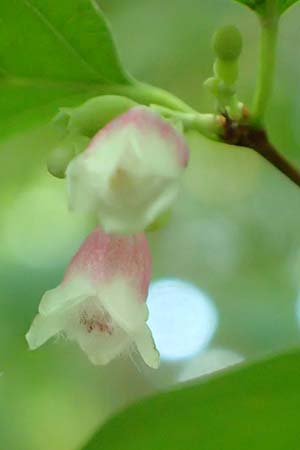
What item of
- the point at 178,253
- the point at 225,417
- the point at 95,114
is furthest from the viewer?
the point at 178,253

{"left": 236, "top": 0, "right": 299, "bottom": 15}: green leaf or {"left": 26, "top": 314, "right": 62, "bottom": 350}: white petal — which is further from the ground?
{"left": 236, "top": 0, "right": 299, "bottom": 15}: green leaf

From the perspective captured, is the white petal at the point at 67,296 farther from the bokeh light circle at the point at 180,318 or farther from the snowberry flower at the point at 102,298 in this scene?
the bokeh light circle at the point at 180,318

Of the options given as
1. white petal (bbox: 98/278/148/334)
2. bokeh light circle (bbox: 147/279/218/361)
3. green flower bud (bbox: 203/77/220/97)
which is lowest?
bokeh light circle (bbox: 147/279/218/361)

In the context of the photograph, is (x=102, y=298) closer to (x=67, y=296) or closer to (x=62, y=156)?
(x=67, y=296)

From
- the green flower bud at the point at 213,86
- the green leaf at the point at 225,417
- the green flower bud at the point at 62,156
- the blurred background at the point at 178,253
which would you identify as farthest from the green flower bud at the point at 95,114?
the blurred background at the point at 178,253

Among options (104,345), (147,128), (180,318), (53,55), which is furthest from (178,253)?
(147,128)

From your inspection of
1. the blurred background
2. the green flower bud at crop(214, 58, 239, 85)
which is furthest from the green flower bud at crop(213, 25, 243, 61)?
the blurred background

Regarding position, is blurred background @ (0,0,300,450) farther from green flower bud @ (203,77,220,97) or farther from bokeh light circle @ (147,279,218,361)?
green flower bud @ (203,77,220,97)
